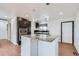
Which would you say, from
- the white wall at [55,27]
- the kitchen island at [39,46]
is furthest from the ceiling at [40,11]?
the kitchen island at [39,46]

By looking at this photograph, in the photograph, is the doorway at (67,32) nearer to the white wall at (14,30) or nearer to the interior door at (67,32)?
the interior door at (67,32)

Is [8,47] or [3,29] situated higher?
[3,29]

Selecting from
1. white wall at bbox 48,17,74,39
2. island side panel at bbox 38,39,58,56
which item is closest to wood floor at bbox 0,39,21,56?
island side panel at bbox 38,39,58,56

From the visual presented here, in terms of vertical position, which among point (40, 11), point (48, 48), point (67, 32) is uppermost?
point (40, 11)

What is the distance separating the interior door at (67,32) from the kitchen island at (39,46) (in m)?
0.14

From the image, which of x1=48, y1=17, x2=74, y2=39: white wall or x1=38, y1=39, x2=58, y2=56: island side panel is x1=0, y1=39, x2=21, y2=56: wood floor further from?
x1=48, y1=17, x2=74, y2=39: white wall

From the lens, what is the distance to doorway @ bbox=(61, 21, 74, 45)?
1.55m

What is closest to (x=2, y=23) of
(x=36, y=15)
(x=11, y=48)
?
(x=11, y=48)

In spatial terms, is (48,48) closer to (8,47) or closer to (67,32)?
(67,32)

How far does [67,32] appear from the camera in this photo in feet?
5.25

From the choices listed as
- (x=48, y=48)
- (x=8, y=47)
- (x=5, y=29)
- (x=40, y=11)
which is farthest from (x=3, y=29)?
(x=48, y=48)

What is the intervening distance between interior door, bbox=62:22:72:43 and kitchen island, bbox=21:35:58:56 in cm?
14

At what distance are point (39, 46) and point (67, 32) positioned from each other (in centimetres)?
53

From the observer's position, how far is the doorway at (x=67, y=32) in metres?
1.55
